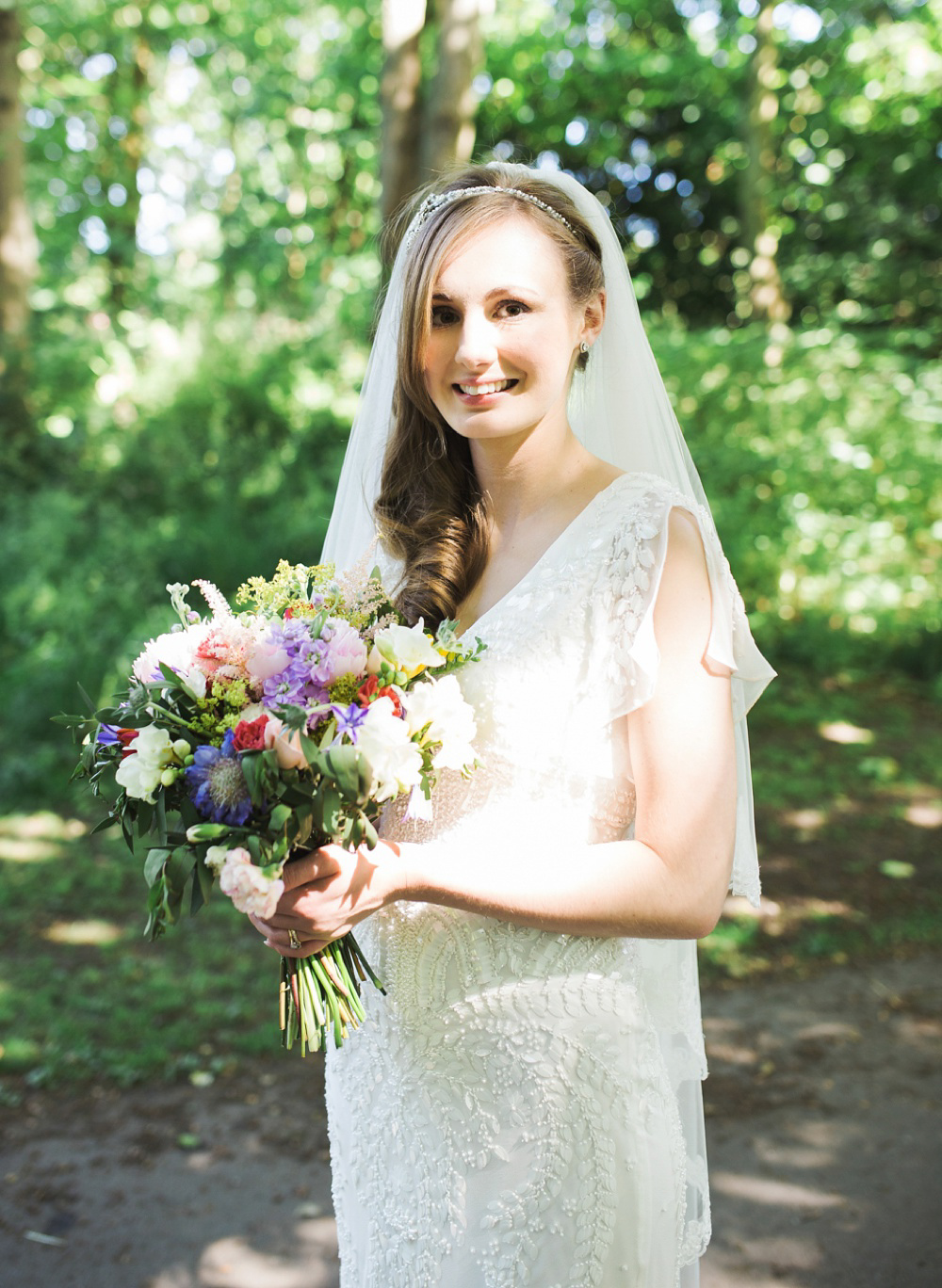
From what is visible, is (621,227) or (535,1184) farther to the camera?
(621,227)

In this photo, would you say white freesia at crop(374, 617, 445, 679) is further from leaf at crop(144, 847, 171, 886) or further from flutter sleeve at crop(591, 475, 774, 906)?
leaf at crop(144, 847, 171, 886)

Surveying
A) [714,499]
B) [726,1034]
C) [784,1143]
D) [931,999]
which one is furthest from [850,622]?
[784,1143]

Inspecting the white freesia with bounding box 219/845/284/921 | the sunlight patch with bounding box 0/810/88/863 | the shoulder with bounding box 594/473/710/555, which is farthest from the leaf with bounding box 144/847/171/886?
the sunlight patch with bounding box 0/810/88/863

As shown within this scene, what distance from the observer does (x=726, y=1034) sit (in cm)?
473

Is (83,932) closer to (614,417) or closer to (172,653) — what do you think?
(172,653)

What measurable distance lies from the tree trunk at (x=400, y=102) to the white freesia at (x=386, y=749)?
6.65 metres

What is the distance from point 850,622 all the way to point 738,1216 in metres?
7.14

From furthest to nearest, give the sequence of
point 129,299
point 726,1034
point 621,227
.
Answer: point 129,299
point 726,1034
point 621,227

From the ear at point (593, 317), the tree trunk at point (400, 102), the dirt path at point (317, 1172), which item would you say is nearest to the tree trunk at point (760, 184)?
the tree trunk at point (400, 102)

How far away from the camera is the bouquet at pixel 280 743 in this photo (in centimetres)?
151

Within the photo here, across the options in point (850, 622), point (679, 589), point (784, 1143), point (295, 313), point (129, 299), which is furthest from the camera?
point (129, 299)

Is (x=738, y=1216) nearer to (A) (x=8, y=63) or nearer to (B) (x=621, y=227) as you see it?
(B) (x=621, y=227)

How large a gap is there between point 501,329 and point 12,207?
1028cm

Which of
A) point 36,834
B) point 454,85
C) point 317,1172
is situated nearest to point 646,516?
point 317,1172
